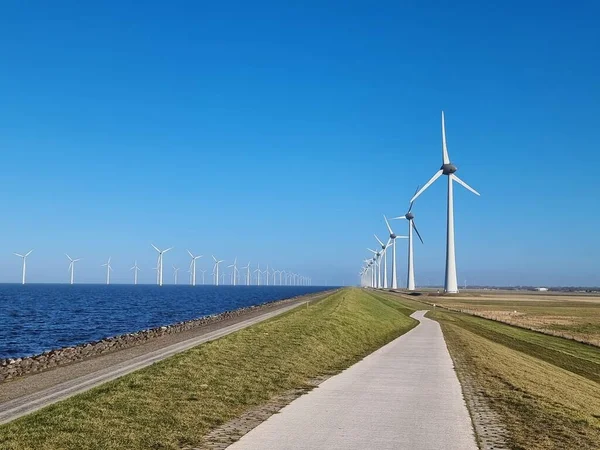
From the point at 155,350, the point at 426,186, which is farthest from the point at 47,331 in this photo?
the point at 426,186

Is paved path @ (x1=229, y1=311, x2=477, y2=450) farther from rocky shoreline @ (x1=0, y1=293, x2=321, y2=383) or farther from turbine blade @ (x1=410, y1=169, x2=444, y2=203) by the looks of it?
turbine blade @ (x1=410, y1=169, x2=444, y2=203)

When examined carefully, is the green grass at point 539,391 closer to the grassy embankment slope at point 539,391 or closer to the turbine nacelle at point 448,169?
the grassy embankment slope at point 539,391

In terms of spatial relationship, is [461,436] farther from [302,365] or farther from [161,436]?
[302,365]

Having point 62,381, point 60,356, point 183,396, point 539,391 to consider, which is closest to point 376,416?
point 183,396

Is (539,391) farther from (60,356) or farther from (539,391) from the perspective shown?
(60,356)

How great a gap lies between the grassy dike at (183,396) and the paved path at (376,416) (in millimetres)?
1123

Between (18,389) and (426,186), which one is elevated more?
(426,186)

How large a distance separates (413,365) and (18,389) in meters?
12.4

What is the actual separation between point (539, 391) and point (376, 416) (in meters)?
6.24

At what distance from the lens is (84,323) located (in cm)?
5519

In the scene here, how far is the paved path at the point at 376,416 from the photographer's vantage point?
9.73 m

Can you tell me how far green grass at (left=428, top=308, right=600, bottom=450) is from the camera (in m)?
10.7

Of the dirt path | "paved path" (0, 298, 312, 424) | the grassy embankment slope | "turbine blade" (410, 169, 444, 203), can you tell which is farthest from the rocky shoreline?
"turbine blade" (410, 169, 444, 203)

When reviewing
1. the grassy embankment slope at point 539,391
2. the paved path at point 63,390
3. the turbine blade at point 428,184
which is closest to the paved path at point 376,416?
the grassy embankment slope at point 539,391
